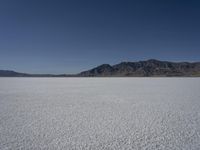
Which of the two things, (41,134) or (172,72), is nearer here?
(41,134)

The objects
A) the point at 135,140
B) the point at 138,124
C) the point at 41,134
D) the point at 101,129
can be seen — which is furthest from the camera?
the point at 138,124

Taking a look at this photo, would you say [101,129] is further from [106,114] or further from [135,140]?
[106,114]

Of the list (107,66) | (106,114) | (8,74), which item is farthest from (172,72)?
(106,114)

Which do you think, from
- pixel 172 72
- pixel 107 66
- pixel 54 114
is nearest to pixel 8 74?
pixel 107 66

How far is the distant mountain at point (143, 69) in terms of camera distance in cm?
13352

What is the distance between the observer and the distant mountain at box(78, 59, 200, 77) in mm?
133525

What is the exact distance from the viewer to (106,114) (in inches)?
243

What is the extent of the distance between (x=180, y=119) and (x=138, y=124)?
1240mm

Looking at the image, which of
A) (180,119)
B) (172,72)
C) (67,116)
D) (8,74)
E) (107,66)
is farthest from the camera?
(107,66)

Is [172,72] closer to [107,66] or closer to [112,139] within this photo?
[107,66]

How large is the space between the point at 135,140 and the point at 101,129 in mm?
952

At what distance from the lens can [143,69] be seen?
142m

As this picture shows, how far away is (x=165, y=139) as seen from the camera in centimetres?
391

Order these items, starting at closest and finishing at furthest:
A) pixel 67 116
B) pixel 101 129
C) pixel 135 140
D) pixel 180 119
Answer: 1. pixel 135 140
2. pixel 101 129
3. pixel 180 119
4. pixel 67 116
